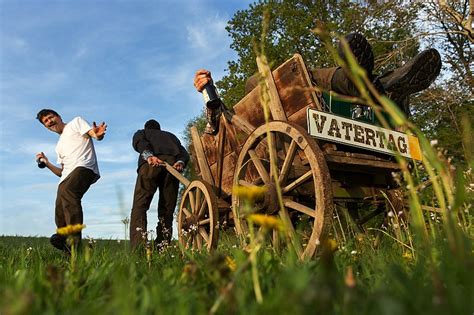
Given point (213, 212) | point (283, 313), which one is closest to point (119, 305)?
point (283, 313)

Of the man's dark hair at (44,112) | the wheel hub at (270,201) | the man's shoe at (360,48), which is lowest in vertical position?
the wheel hub at (270,201)

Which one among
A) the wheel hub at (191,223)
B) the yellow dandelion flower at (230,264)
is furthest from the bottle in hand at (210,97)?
the yellow dandelion flower at (230,264)

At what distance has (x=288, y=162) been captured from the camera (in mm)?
3975

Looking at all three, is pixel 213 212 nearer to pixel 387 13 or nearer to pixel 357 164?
pixel 357 164

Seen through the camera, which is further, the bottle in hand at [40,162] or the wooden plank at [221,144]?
the bottle in hand at [40,162]

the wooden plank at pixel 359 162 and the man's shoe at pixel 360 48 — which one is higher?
the man's shoe at pixel 360 48

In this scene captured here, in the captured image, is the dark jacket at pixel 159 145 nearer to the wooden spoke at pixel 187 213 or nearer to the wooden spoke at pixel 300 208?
the wooden spoke at pixel 187 213

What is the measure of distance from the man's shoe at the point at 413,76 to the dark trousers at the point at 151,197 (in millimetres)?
3588

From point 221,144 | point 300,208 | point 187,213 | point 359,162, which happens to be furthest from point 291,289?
point 187,213

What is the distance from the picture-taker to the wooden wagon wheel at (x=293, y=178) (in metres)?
3.50

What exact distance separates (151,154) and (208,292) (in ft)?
18.3

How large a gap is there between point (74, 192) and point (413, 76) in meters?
Answer: 4.80

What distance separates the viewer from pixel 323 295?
2.27 ft

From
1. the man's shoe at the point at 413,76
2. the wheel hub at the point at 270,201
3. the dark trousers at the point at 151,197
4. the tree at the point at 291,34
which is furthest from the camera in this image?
the tree at the point at 291,34
